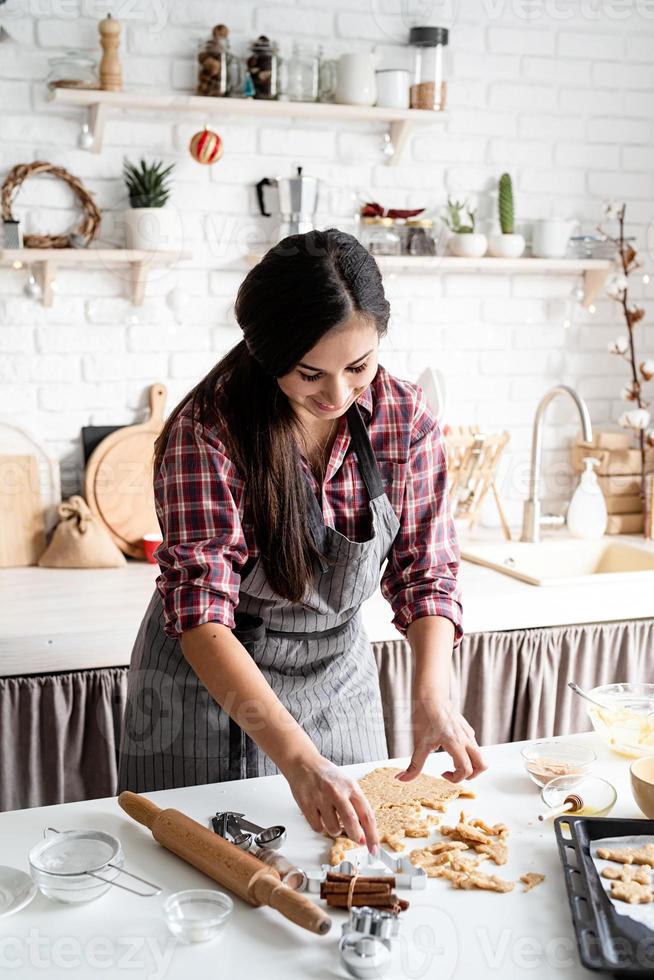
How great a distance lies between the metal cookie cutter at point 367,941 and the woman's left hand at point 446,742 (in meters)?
0.29

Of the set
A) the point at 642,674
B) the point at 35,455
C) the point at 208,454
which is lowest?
the point at 642,674

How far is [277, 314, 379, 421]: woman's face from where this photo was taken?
146 centimetres

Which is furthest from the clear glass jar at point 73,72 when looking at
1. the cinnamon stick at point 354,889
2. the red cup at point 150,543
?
the cinnamon stick at point 354,889

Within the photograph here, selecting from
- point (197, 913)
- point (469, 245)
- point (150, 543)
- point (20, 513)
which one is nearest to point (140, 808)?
point (197, 913)

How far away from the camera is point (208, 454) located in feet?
5.16

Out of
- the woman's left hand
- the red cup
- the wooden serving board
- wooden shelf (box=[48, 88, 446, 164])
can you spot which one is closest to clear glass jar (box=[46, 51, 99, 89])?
wooden shelf (box=[48, 88, 446, 164])

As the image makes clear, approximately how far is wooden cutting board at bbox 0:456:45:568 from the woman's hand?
1803 millimetres

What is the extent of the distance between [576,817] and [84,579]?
1.70 metres

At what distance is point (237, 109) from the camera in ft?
9.46

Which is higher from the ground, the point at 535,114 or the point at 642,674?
the point at 535,114

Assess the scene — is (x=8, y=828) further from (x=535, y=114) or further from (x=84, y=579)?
(x=535, y=114)

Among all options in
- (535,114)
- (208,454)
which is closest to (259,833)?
(208,454)

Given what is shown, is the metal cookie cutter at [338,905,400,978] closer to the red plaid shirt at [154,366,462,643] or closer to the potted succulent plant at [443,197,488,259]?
the red plaid shirt at [154,366,462,643]

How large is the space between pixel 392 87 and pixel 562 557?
1446 millimetres
